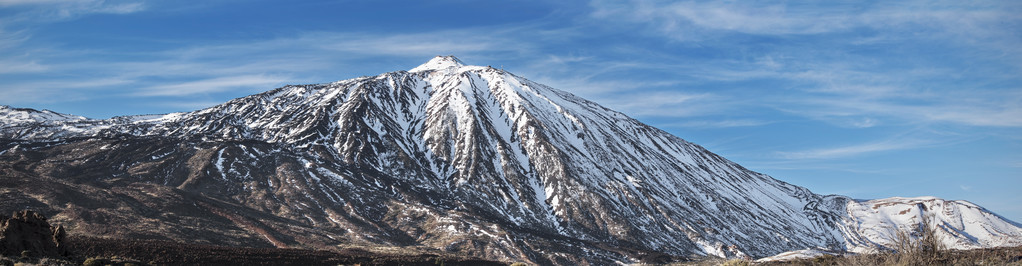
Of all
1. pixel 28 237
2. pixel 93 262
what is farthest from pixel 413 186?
pixel 93 262

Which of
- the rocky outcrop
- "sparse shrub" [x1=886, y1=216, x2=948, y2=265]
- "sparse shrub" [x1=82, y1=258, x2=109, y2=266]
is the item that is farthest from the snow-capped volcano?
"sparse shrub" [x1=886, y1=216, x2=948, y2=265]

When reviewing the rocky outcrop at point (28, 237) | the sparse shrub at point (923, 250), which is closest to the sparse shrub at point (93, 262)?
the rocky outcrop at point (28, 237)

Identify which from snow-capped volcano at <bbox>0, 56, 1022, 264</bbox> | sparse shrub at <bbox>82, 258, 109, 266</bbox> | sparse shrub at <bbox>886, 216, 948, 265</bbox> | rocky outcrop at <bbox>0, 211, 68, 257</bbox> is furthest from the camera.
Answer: snow-capped volcano at <bbox>0, 56, 1022, 264</bbox>

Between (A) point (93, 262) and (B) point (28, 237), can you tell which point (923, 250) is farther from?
(B) point (28, 237)

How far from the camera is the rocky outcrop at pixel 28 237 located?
4188 centimetres

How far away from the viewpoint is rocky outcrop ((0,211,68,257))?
41875mm

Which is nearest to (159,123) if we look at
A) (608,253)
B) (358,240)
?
(358,240)

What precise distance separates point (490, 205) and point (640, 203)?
133 ft

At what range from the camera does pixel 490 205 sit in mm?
165250

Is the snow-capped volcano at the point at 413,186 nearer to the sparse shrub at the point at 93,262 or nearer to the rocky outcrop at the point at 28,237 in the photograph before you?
the rocky outcrop at the point at 28,237

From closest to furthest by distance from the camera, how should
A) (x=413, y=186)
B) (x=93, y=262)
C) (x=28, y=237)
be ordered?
(x=93, y=262) < (x=28, y=237) < (x=413, y=186)

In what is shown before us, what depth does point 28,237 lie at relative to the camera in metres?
43.0

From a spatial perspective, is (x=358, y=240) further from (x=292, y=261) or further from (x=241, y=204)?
(x=292, y=261)

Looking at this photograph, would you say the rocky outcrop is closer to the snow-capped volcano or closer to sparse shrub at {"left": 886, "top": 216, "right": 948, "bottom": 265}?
sparse shrub at {"left": 886, "top": 216, "right": 948, "bottom": 265}
